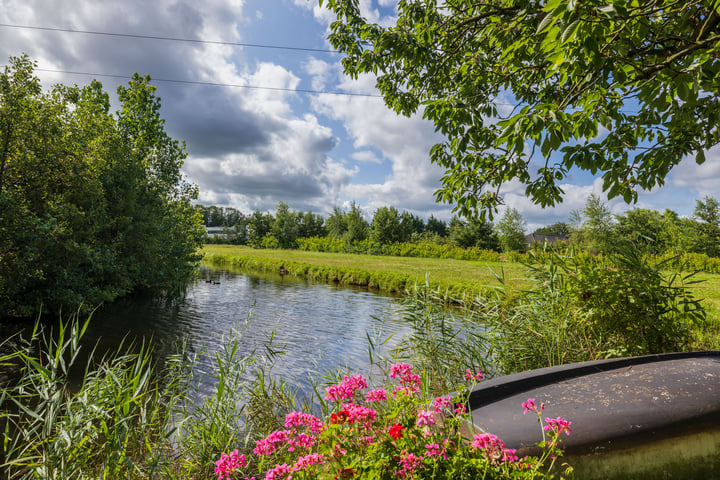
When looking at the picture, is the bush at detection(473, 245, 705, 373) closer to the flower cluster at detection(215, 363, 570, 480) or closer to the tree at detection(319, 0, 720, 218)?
the tree at detection(319, 0, 720, 218)

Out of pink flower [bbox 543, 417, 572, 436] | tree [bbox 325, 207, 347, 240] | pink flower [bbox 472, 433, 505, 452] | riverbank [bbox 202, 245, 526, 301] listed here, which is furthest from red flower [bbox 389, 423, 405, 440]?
tree [bbox 325, 207, 347, 240]

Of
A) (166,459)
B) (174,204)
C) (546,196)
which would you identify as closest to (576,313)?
Result: (546,196)

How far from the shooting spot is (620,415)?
281 cm

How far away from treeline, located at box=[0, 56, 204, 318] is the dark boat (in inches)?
370

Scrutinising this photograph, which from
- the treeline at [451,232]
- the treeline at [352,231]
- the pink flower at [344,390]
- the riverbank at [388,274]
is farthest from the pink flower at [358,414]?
the treeline at [352,231]

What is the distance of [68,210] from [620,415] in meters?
10.9

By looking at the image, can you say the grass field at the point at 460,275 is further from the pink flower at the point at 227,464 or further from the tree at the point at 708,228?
the tree at the point at 708,228

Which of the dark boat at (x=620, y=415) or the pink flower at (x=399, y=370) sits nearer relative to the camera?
the pink flower at (x=399, y=370)

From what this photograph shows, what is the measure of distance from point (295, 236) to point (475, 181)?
166ft

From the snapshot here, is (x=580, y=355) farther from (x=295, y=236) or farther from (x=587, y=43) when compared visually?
(x=295, y=236)

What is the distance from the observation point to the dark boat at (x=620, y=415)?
8.42 ft

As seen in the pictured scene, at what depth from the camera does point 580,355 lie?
4.44 m

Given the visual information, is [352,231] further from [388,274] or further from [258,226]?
[388,274]

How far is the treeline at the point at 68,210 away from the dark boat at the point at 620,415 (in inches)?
370
